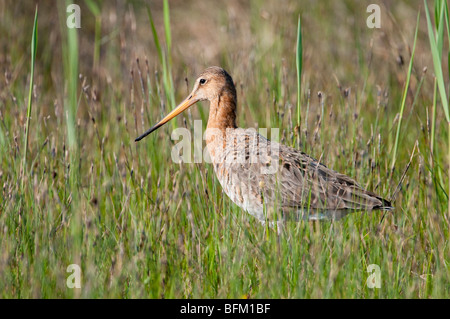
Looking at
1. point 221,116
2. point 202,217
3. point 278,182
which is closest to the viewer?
point 202,217

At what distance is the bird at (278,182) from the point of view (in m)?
4.52

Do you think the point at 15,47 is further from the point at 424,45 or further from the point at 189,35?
the point at 424,45

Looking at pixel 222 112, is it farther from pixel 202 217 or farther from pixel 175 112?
pixel 202 217

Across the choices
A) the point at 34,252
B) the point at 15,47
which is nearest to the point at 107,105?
the point at 15,47

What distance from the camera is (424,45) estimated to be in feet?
25.4

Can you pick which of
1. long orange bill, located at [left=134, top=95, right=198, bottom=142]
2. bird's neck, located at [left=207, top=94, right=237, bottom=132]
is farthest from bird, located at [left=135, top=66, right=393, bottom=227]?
bird's neck, located at [left=207, top=94, right=237, bottom=132]

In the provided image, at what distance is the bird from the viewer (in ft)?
14.8

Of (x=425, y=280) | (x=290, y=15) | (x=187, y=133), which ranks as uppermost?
(x=290, y=15)

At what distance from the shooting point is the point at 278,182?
4.73 metres

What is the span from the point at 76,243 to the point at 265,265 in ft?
3.67

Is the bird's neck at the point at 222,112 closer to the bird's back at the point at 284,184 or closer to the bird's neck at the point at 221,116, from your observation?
the bird's neck at the point at 221,116

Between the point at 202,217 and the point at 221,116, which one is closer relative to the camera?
the point at 202,217

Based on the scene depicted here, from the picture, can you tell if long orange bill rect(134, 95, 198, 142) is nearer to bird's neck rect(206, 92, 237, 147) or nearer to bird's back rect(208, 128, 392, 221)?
bird's neck rect(206, 92, 237, 147)

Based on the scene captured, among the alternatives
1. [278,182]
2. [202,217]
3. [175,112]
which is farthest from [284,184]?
[175,112]
